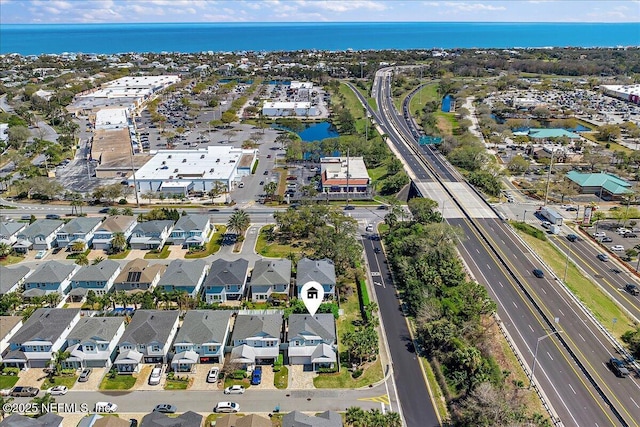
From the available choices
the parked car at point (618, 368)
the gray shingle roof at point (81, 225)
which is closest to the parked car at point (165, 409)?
the gray shingle roof at point (81, 225)

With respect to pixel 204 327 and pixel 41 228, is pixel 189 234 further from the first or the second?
pixel 204 327

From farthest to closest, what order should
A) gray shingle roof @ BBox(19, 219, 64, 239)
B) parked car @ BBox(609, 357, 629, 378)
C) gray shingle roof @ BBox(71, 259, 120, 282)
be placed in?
gray shingle roof @ BBox(19, 219, 64, 239), gray shingle roof @ BBox(71, 259, 120, 282), parked car @ BBox(609, 357, 629, 378)

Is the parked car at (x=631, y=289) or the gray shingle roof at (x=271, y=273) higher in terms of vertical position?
the gray shingle roof at (x=271, y=273)

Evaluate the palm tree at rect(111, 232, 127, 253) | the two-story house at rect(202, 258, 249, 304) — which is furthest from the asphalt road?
the palm tree at rect(111, 232, 127, 253)

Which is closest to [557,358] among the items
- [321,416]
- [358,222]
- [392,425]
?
[392,425]

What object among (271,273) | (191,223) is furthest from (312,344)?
(191,223)

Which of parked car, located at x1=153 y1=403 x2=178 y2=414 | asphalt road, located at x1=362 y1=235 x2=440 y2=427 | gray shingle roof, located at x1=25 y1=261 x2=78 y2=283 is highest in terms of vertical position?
gray shingle roof, located at x1=25 y1=261 x2=78 y2=283

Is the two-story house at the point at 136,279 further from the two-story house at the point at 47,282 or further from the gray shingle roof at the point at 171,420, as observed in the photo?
the gray shingle roof at the point at 171,420

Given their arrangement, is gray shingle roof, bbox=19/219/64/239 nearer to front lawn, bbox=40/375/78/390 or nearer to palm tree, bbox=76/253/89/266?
palm tree, bbox=76/253/89/266
